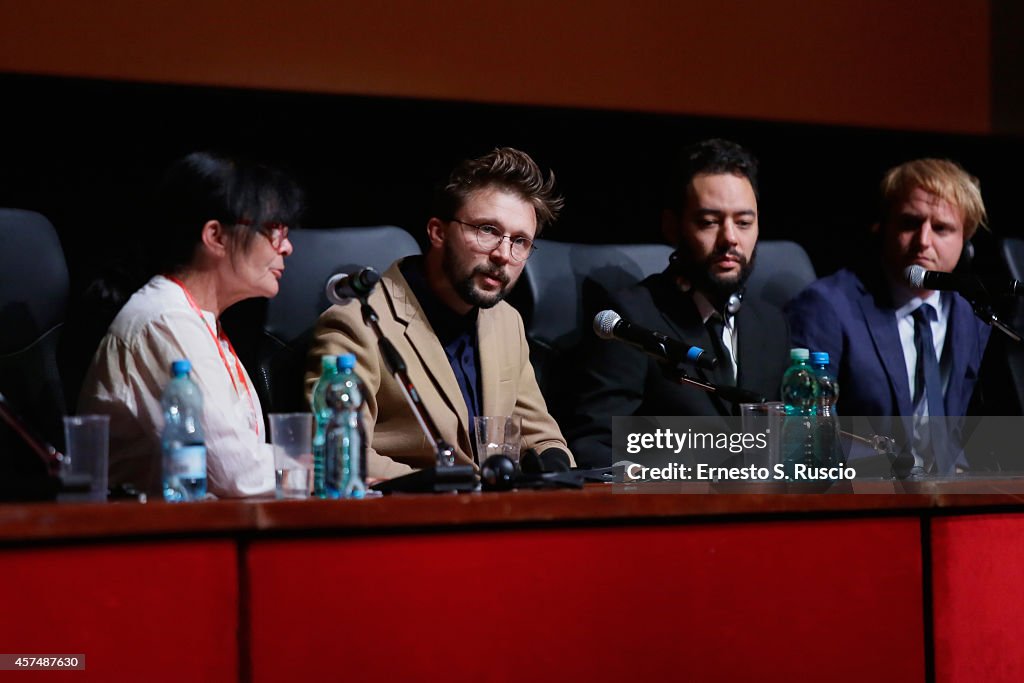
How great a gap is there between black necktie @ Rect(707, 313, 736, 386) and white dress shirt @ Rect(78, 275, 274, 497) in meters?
1.21

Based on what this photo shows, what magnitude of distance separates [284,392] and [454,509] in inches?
47.9

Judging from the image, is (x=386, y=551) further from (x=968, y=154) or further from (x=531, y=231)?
(x=968, y=154)

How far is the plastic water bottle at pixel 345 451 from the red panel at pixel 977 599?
2.63ft

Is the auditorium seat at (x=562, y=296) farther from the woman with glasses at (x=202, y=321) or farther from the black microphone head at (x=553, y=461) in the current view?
the woman with glasses at (x=202, y=321)

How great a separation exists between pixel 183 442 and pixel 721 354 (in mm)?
1499

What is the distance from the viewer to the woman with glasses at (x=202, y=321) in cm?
181

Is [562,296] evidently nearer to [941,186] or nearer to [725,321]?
[725,321]

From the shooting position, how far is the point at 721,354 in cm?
269

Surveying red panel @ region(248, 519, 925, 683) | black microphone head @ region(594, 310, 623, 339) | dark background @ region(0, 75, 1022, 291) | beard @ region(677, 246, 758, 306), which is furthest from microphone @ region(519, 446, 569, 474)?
dark background @ region(0, 75, 1022, 291)

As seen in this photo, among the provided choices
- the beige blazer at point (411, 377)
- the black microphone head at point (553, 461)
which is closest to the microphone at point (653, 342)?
the black microphone head at point (553, 461)

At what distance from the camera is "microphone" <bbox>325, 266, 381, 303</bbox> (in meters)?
1.75

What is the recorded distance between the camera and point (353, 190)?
289 centimetres

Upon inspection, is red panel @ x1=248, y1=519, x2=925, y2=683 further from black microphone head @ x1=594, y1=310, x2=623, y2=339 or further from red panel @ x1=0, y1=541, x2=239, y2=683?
black microphone head @ x1=594, y1=310, x2=623, y2=339

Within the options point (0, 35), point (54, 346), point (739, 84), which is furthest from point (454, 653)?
point (739, 84)
